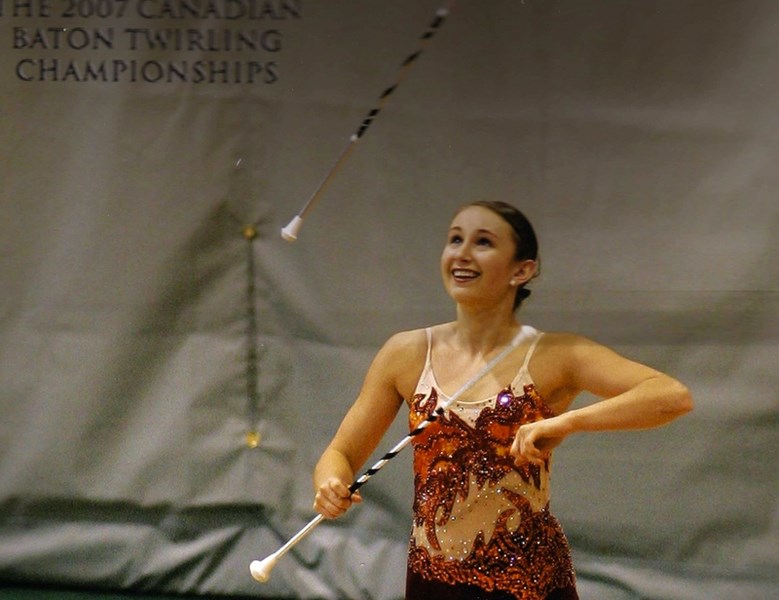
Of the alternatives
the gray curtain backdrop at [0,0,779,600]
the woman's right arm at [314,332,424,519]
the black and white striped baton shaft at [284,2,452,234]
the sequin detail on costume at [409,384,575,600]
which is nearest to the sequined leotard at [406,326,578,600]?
the sequin detail on costume at [409,384,575,600]

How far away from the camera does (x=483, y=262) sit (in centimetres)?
202

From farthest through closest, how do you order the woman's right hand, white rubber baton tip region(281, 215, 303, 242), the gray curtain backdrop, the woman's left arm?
the gray curtain backdrop → white rubber baton tip region(281, 215, 303, 242) → the woman's right hand → the woman's left arm

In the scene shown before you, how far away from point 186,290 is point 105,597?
0.81 meters

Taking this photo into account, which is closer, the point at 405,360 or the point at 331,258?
the point at 405,360

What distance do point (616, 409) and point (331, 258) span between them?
2.90ft

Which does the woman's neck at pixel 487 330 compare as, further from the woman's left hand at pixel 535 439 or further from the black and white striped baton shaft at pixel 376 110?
the black and white striped baton shaft at pixel 376 110

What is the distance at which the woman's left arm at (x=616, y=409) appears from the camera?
191cm

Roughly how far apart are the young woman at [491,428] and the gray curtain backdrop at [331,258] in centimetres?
26

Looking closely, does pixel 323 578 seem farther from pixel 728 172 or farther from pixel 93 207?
pixel 728 172

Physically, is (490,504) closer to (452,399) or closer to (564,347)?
(452,399)

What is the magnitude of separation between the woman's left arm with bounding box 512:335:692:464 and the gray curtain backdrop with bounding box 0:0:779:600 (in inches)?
13.2

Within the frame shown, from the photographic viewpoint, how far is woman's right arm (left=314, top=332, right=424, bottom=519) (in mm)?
2115

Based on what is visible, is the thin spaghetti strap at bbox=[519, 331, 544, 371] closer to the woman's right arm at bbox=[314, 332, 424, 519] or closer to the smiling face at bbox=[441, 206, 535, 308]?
the smiling face at bbox=[441, 206, 535, 308]

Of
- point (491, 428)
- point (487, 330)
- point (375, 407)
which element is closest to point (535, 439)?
point (491, 428)
